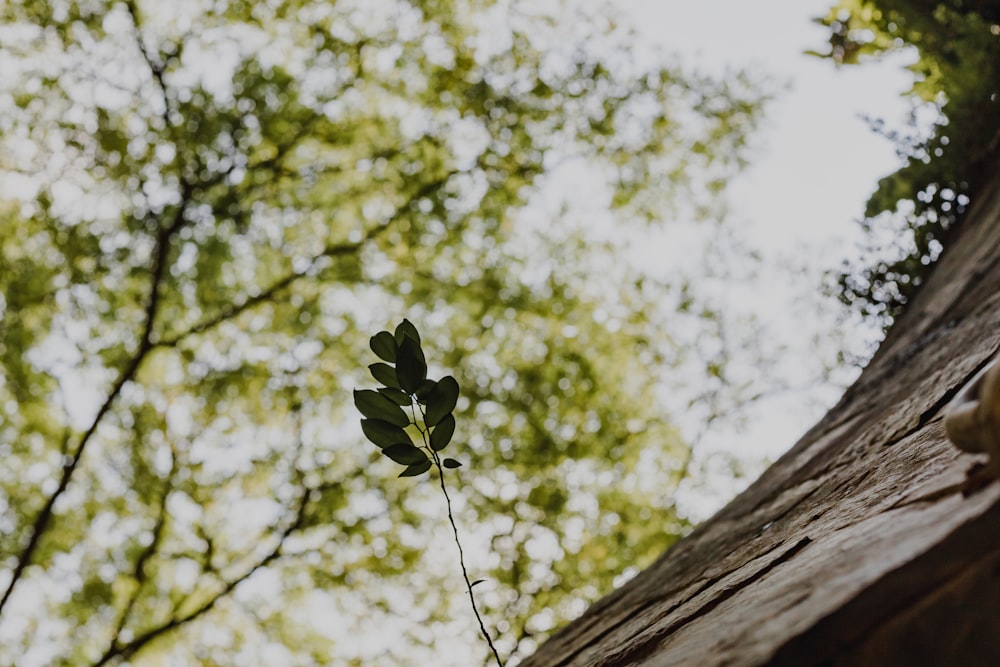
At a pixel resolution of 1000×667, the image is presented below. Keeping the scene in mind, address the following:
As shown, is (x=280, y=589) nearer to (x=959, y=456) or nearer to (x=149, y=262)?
(x=149, y=262)

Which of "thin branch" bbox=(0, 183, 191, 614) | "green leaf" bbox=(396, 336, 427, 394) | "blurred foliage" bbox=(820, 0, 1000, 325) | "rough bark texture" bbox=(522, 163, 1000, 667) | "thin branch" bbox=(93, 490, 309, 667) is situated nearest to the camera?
"rough bark texture" bbox=(522, 163, 1000, 667)

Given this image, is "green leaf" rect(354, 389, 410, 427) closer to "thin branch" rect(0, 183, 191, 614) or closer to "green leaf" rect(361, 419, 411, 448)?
"green leaf" rect(361, 419, 411, 448)

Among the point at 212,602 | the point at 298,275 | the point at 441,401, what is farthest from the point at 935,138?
the point at 212,602

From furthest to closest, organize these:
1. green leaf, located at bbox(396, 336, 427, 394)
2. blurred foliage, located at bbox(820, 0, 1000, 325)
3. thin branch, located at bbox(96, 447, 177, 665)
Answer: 1. thin branch, located at bbox(96, 447, 177, 665)
2. blurred foliage, located at bbox(820, 0, 1000, 325)
3. green leaf, located at bbox(396, 336, 427, 394)

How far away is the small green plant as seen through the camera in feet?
5.74

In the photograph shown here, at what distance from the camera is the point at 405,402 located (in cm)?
179

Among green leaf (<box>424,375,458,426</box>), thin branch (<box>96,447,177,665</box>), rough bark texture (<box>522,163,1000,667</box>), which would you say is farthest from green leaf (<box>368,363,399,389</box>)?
thin branch (<box>96,447,177,665</box>)

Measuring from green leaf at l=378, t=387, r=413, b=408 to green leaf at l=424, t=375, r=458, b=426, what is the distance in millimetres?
51

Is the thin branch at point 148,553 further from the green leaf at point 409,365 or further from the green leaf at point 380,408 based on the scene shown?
the green leaf at point 409,365

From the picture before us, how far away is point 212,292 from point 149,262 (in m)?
0.65

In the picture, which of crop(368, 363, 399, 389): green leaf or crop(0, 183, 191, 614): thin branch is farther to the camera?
crop(0, 183, 191, 614): thin branch

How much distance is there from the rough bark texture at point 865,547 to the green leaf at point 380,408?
79 centimetres

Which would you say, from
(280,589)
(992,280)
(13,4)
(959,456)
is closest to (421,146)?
(13,4)

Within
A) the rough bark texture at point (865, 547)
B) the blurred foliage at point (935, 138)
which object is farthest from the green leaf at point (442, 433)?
the blurred foliage at point (935, 138)
